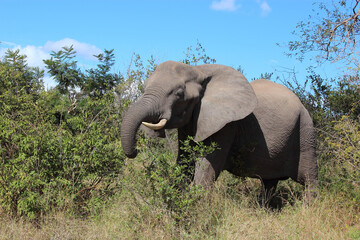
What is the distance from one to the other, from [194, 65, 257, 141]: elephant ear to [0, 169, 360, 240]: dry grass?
88 centimetres

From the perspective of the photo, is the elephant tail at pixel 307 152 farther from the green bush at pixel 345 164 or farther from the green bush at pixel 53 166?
the green bush at pixel 53 166

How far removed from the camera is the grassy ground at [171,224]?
4.67 m

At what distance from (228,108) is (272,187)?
89.0 inches

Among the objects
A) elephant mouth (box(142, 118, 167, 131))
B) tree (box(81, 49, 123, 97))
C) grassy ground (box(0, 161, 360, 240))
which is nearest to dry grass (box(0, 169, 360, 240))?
grassy ground (box(0, 161, 360, 240))

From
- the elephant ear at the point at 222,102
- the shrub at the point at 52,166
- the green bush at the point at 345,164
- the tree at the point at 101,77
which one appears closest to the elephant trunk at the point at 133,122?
A: the shrub at the point at 52,166

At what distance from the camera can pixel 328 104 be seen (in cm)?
943

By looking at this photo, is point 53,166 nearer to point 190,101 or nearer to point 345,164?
point 190,101

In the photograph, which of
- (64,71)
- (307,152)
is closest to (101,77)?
(64,71)

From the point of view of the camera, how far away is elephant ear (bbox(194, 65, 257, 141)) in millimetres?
5531

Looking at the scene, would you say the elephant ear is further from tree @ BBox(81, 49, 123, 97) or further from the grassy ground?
tree @ BBox(81, 49, 123, 97)

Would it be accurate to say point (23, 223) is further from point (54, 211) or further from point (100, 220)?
point (100, 220)

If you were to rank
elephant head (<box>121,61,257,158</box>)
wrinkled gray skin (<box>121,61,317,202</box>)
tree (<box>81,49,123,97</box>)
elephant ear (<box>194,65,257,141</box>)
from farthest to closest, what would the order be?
tree (<box>81,49,123,97</box>)
elephant ear (<box>194,65,257,141</box>)
wrinkled gray skin (<box>121,61,317,202</box>)
elephant head (<box>121,61,257,158</box>)

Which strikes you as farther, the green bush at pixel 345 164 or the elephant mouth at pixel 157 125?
the green bush at pixel 345 164

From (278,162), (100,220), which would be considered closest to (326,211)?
(278,162)
